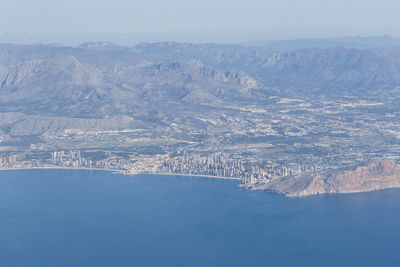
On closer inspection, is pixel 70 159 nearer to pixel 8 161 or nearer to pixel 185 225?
pixel 8 161

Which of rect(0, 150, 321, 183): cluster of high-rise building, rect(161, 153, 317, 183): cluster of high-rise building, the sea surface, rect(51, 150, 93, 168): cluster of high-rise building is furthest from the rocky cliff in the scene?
rect(51, 150, 93, 168): cluster of high-rise building

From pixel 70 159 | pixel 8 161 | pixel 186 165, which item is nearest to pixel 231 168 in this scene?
pixel 186 165

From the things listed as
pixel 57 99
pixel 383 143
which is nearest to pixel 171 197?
pixel 383 143

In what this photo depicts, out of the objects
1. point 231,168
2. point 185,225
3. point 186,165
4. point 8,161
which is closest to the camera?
point 185,225

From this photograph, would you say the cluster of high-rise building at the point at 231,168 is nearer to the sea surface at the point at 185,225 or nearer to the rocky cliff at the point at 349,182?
the sea surface at the point at 185,225

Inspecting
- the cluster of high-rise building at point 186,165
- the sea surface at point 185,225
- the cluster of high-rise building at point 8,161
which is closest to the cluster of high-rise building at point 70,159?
the cluster of high-rise building at point 186,165

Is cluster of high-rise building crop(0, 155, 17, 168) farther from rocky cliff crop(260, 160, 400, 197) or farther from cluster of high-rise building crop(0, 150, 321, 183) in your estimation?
rocky cliff crop(260, 160, 400, 197)

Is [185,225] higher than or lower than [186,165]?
higher

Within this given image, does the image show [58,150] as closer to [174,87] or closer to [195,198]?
[195,198]
